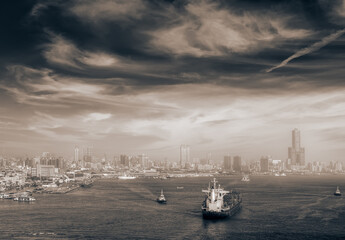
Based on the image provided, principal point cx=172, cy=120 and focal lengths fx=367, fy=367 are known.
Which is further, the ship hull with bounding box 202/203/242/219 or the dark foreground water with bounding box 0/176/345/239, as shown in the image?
the ship hull with bounding box 202/203/242/219

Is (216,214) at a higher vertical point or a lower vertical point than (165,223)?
higher

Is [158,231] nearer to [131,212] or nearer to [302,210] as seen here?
[131,212]

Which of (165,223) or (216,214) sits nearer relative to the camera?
(165,223)

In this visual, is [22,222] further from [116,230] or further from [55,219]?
[116,230]

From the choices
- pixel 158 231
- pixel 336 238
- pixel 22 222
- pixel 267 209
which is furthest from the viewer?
pixel 267 209

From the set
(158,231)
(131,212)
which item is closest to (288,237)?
(158,231)

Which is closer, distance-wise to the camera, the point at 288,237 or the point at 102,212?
the point at 288,237

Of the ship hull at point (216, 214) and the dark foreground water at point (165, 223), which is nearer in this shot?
the dark foreground water at point (165, 223)

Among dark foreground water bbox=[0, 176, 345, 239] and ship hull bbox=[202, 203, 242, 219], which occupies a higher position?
ship hull bbox=[202, 203, 242, 219]

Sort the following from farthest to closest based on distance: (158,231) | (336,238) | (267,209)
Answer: (267,209) < (158,231) < (336,238)

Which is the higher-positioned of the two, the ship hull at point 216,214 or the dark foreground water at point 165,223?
the ship hull at point 216,214
